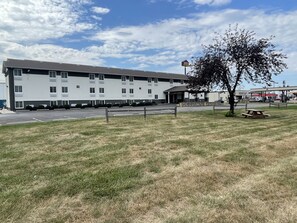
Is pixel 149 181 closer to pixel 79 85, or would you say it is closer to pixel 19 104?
pixel 19 104

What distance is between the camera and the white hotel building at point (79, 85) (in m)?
44.9

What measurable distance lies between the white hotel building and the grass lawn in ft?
132

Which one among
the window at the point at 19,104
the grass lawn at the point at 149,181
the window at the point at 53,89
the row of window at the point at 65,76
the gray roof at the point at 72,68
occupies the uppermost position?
the gray roof at the point at 72,68

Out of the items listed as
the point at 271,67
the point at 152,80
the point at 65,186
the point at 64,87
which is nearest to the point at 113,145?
the point at 65,186

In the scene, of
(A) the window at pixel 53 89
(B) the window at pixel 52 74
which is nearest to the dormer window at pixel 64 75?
(B) the window at pixel 52 74

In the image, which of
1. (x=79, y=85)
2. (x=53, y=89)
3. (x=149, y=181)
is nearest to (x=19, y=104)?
(x=53, y=89)

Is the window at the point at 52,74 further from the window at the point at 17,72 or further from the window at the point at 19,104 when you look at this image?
the window at the point at 19,104

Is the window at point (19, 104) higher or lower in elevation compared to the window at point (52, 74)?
lower

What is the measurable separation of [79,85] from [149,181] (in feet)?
160

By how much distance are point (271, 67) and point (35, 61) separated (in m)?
43.3

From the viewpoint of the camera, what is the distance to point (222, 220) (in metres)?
3.66

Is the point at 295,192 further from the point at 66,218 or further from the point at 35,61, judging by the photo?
the point at 35,61

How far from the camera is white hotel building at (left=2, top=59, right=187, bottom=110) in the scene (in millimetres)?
44875

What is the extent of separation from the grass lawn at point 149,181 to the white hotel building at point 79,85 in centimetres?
4015
